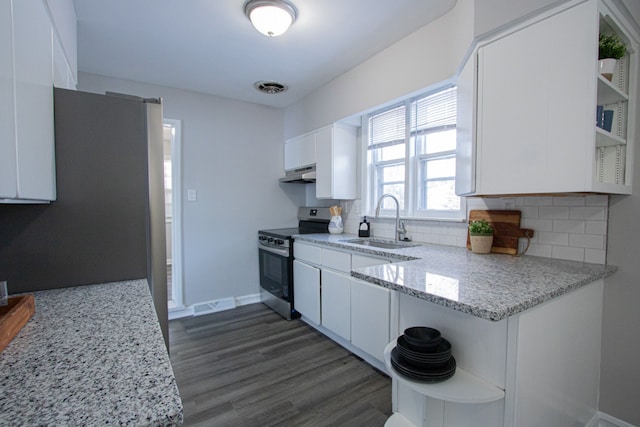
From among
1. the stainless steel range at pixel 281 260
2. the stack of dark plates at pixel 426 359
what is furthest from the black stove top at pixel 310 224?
the stack of dark plates at pixel 426 359

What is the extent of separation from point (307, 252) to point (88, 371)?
2.34 meters

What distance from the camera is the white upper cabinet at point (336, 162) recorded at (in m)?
3.08

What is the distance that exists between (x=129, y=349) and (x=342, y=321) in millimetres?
1945

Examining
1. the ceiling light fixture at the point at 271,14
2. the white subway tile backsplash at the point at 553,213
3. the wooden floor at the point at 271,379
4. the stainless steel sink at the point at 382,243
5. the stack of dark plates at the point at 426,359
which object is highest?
the ceiling light fixture at the point at 271,14

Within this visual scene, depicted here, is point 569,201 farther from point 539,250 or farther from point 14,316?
point 14,316

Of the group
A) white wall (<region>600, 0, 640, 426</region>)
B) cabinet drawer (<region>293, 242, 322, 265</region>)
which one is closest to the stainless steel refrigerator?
cabinet drawer (<region>293, 242, 322, 265</region>)

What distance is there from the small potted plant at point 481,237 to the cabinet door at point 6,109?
217 centimetres

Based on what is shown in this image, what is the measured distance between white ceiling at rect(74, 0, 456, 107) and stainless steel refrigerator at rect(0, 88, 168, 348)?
92cm

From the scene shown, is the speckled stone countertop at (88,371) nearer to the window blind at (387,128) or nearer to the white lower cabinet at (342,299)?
the white lower cabinet at (342,299)

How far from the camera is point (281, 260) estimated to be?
3.30 m

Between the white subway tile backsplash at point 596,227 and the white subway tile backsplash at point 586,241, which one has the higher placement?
the white subway tile backsplash at point 596,227

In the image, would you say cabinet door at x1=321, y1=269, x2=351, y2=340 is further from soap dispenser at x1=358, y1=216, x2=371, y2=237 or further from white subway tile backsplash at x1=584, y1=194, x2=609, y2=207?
white subway tile backsplash at x1=584, y1=194, x2=609, y2=207

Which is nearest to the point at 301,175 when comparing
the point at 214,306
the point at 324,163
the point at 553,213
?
the point at 324,163

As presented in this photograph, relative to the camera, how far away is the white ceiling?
192 cm
